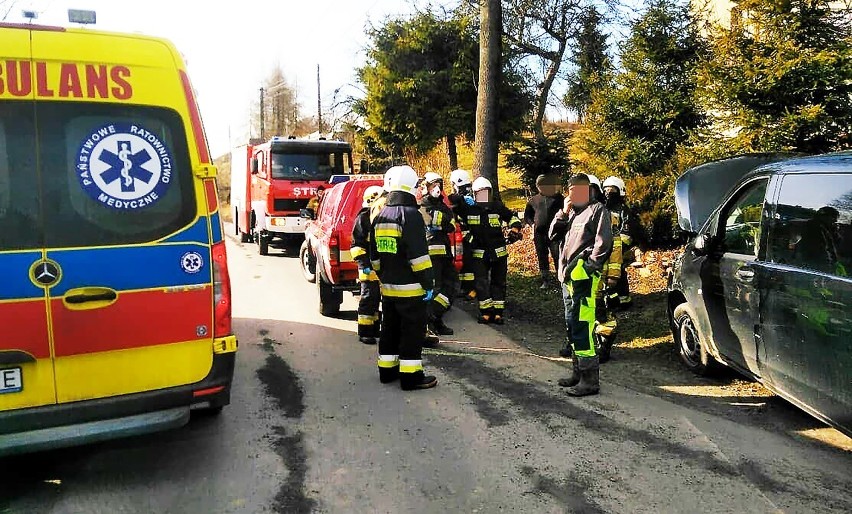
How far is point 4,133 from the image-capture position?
123 inches

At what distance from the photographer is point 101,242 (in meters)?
3.32

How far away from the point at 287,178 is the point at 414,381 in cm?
990

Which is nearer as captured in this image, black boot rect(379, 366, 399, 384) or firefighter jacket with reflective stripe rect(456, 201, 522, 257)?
black boot rect(379, 366, 399, 384)

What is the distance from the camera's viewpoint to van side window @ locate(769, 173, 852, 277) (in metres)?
3.57

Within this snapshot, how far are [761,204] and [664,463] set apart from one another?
6.61ft

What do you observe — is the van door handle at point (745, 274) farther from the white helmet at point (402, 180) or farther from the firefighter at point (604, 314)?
the white helmet at point (402, 180)

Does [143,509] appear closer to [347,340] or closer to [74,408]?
[74,408]

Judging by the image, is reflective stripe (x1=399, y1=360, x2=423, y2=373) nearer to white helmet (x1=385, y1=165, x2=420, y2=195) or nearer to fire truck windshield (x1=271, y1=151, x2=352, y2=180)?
white helmet (x1=385, y1=165, x2=420, y2=195)

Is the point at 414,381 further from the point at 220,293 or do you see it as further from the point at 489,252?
the point at 489,252

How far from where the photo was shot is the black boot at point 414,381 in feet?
17.6

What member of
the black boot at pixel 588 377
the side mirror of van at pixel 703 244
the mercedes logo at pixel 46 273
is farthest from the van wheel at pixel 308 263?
the mercedes logo at pixel 46 273

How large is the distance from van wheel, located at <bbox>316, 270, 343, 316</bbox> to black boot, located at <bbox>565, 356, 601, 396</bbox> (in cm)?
384

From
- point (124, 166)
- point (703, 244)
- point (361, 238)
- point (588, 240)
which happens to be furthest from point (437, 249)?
point (124, 166)

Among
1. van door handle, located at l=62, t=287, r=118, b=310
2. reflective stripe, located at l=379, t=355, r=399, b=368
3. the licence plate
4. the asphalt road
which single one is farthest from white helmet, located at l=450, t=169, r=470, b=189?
the licence plate
